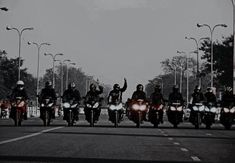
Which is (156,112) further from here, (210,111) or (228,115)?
(228,115)

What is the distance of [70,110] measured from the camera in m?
34.9

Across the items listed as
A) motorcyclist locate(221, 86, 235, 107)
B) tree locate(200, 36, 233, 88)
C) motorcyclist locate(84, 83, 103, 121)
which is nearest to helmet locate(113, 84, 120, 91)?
motorcyclist locate(84, 83, 103, 121)

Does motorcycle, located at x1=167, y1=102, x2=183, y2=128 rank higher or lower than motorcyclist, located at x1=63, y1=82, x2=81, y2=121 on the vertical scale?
lower

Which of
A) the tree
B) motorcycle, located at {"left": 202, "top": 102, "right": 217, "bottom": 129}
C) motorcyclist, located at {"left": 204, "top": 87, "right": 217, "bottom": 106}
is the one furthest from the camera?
the tree

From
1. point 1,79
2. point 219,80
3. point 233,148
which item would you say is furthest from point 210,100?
point 1,79

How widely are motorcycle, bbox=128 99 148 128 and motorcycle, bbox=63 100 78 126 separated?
2729mm

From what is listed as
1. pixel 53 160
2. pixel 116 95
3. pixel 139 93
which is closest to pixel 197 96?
pixel 139 93

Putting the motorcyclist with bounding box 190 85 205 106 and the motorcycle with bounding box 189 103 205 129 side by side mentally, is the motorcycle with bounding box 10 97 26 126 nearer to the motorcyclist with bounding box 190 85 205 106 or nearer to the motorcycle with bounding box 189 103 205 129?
the motorcycle with bounding box 189 103 205 129

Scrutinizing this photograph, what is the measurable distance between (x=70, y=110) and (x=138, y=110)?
3.24 metres

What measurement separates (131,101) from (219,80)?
71670mm

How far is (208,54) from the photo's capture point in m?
111

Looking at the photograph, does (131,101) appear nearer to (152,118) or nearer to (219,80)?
(152,118)

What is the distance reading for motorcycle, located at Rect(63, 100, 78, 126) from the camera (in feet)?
114

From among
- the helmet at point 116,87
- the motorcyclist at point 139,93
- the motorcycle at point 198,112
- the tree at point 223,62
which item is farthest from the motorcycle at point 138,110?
the tree at point 223,62
